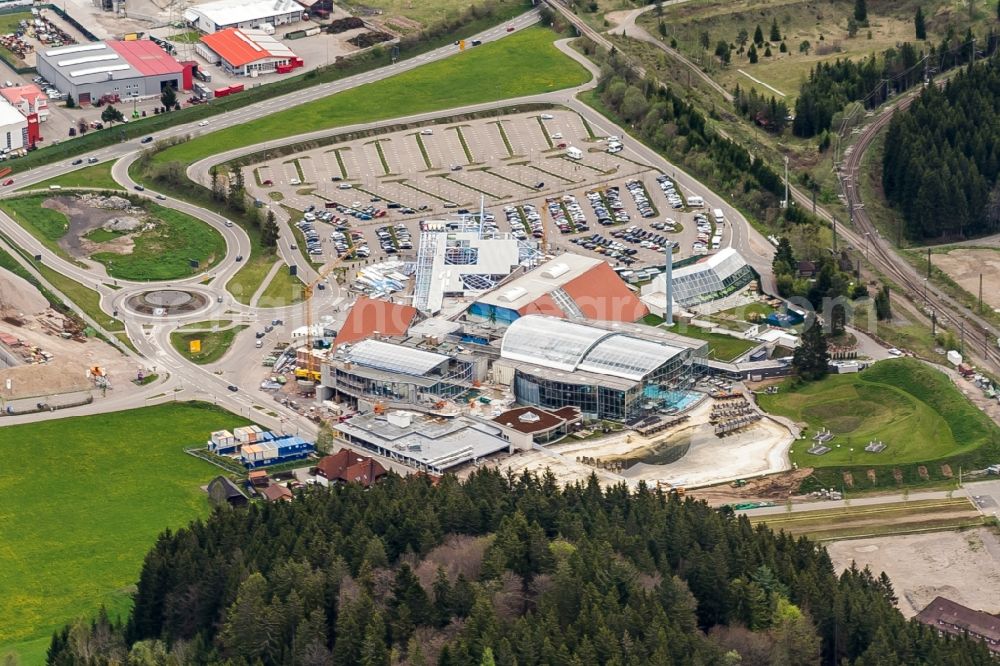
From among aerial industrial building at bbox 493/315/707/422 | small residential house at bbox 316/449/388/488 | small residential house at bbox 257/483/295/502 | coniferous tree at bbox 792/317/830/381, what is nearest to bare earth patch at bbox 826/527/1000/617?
aerial industrial building at bbox 493/315/707/422

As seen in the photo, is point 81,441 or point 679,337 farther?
point 679,337

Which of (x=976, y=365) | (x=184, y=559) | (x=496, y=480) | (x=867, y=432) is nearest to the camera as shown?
(x=184, y=559)

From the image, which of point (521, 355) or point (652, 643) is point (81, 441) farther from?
point (652, 643)

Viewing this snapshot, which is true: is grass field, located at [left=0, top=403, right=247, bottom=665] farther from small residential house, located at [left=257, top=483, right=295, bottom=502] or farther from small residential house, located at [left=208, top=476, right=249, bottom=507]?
small residential house, located at [left=257, top=483, right=295, bottom=502]

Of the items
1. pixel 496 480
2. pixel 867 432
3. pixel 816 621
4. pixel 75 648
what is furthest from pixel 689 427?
pixel 75 648

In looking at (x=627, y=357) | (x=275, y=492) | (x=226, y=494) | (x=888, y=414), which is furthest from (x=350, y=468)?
(x=888, y=414)

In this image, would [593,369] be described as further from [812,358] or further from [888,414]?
[888,414]

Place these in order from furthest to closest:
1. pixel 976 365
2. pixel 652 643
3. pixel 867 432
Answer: pixel 976 365, pixel 867 432, pixel 652 643
